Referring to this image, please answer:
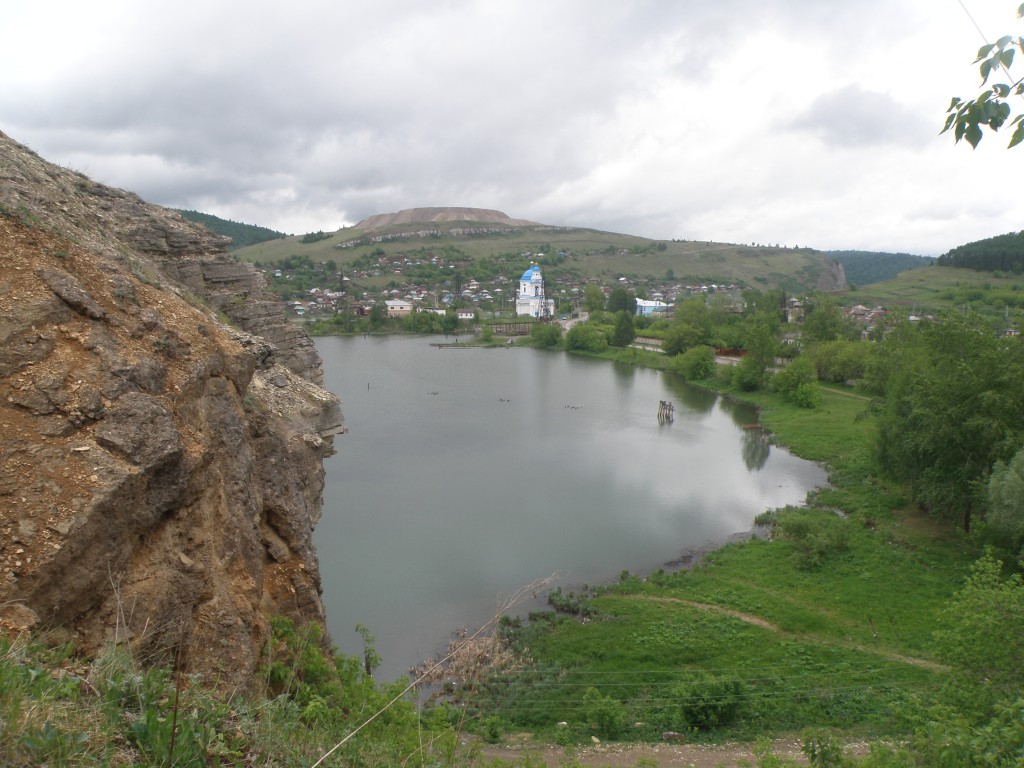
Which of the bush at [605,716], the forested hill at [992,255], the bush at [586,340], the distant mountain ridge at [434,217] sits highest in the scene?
the distant mountain ridge at [434,217]

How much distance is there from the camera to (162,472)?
472 centimetres

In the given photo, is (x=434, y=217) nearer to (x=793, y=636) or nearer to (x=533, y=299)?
(x=533, y=299)

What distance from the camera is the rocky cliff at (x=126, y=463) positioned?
4008mm

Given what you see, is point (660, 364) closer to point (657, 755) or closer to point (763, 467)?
point (763, 467)

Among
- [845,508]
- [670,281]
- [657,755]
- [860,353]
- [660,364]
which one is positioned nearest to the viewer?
[657,755]

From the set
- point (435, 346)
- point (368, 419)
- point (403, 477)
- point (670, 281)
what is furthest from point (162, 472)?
point (670, 281)

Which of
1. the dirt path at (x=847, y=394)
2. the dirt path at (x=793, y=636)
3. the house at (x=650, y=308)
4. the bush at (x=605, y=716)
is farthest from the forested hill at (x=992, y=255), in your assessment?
the bush at (x=605, y=716)

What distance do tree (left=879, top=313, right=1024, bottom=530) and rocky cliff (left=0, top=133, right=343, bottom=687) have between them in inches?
616

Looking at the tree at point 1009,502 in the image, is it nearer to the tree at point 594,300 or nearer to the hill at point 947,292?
the hill at point 947,292

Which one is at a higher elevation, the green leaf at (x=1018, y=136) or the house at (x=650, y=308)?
the green leaf at (x=1018, y=136)

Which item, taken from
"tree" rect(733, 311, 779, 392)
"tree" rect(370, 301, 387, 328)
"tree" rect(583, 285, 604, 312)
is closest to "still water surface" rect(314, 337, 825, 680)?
"tree" rect(733, 311, 779, 392)

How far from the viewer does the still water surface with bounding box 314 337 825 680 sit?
626 inches

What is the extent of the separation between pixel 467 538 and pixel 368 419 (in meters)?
15.4

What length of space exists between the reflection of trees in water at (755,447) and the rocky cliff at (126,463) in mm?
23008
